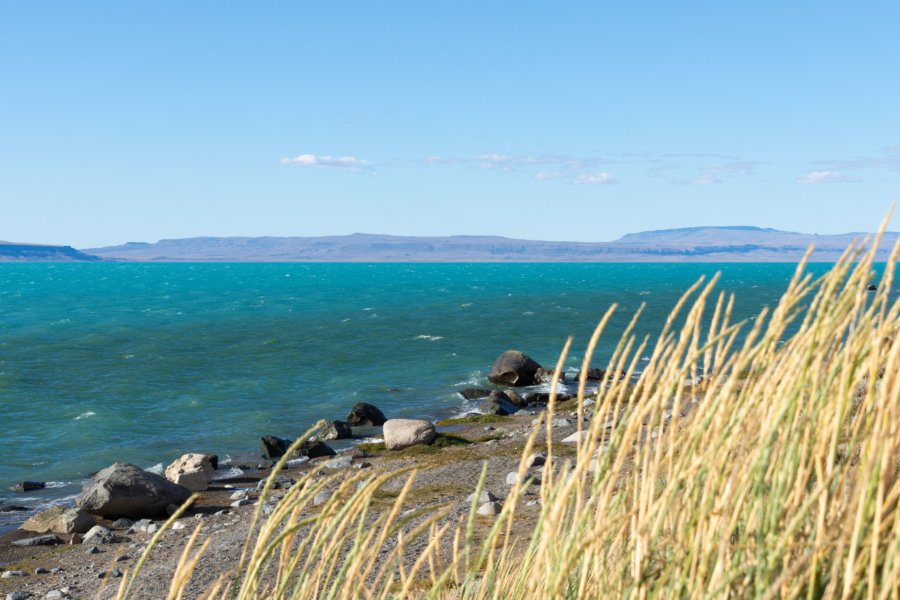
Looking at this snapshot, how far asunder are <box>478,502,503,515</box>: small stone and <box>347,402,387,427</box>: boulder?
40.0 feet

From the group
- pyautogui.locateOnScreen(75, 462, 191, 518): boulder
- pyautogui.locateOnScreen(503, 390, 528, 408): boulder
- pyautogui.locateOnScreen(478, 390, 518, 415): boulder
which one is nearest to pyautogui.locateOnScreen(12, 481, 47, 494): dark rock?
pyautogui.locateOnScreen(75, 462, 191, 518): boulder

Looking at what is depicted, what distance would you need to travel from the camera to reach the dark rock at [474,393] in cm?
2608

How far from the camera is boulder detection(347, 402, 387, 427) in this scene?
882 inches

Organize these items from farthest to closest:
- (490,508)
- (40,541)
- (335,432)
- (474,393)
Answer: (474,393)
(335,432)
(40,541)
(490,508)

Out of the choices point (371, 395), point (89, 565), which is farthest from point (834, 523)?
point (371, 395)

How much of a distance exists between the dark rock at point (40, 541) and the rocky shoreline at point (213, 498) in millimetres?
18

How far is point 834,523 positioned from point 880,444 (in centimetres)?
35

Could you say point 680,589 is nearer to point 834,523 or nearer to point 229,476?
point 834,523

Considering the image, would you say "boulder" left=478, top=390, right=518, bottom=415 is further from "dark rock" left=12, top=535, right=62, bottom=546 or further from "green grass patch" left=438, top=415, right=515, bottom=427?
"dark rock" left=12, top=535, right=62, bottom=546

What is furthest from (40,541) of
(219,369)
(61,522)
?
(219,369)

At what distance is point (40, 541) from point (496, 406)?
13.7 metres

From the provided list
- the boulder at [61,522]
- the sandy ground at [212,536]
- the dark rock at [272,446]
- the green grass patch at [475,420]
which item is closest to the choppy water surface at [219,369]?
the dark rock at [272,446]

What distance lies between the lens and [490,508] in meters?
10.3

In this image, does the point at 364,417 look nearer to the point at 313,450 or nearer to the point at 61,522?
the point at 313,450
